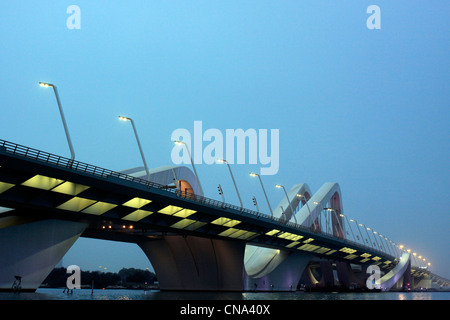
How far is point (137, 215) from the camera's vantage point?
1917 inches

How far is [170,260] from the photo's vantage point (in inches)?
3027

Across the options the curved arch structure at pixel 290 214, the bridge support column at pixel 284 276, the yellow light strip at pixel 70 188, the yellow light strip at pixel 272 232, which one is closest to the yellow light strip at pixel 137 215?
the yellow light strip at pixel 70 188

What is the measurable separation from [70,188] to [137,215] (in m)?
11.0

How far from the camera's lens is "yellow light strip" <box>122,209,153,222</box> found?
47597mm

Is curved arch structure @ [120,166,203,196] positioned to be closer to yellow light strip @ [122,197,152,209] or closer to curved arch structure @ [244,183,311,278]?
yellow light strip @ [122,197,152,209]

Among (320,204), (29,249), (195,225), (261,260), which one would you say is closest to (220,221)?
(195,225)

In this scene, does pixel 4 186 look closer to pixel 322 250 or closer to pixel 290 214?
pixel 322 250

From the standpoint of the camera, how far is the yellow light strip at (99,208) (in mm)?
42906

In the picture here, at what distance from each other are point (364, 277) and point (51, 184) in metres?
128

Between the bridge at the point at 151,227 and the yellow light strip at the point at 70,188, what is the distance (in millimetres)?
90

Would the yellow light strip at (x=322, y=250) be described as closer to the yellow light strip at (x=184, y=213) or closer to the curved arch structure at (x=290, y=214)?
the curved arch structure at (x=290, y=214)

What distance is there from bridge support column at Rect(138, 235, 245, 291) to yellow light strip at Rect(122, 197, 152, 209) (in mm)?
26969

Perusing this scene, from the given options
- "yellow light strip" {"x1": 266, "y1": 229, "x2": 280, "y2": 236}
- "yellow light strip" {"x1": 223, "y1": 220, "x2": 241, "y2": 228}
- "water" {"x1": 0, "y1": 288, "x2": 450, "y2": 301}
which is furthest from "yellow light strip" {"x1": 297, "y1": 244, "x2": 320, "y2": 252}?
"yellow light strip" {"x1": 223, "y1": 220, "x2": 241, "y2": 228}
